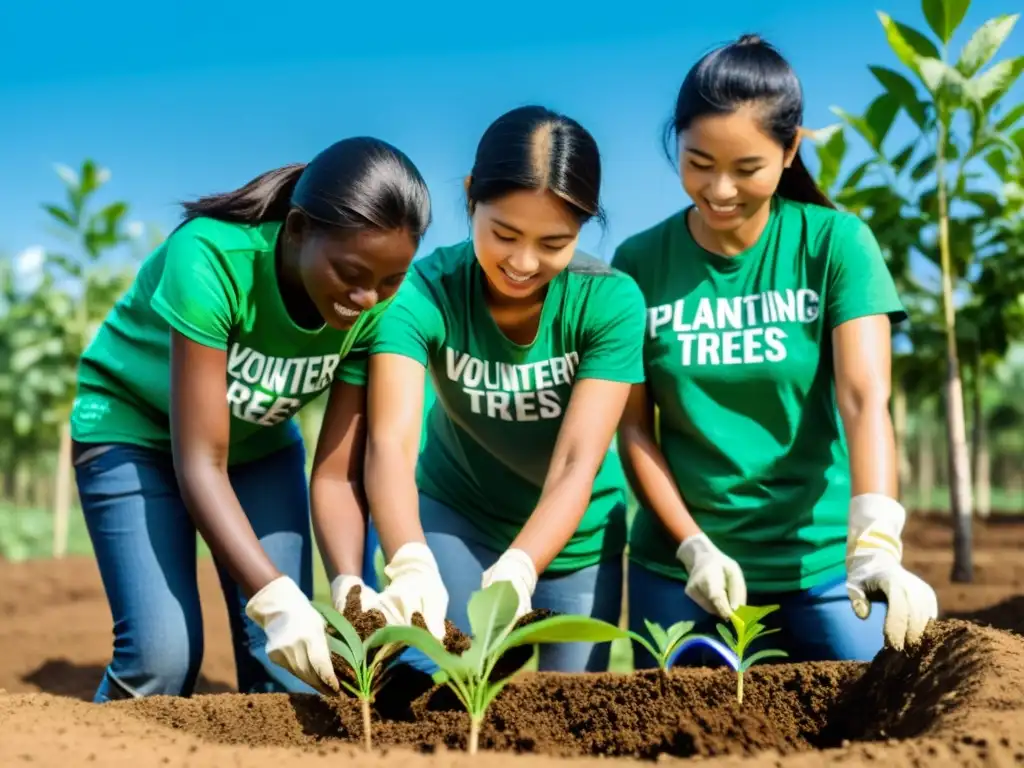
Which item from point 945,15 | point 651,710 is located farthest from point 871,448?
point 945,15

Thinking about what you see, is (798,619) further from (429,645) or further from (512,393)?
(429,645)

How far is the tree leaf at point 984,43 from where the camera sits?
503 centimetres

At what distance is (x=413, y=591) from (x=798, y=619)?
41.9 inches

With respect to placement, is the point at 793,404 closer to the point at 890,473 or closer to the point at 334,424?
the point at 890,473

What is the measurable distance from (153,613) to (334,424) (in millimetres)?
633

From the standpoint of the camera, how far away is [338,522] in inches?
91.4

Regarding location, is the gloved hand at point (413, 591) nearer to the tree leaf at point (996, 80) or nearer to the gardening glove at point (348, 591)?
the gardening glove at point (348, 591)

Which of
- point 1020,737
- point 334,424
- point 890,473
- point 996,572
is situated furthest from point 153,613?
point 996,572

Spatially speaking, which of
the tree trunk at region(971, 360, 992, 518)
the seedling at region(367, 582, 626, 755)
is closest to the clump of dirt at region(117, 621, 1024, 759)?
the seedling at region(367, 582, 626, 755)

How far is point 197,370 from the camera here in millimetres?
2045

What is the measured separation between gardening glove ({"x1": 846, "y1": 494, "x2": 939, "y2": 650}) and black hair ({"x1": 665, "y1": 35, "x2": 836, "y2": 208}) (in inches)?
33.3

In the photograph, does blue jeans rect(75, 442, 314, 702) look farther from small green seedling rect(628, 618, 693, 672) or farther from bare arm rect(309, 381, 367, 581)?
small green seedling rect(628, 618, 693, 672)

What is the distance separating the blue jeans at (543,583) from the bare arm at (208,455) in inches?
28.8

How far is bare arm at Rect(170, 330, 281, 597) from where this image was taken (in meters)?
2.03
